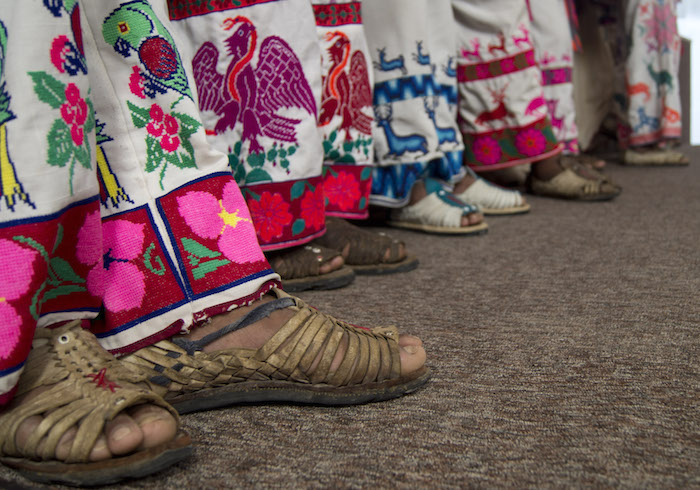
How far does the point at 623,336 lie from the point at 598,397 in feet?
0.57

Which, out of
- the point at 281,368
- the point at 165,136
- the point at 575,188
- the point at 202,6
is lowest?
the point at 575,188

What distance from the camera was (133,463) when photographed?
A: 0.45 metres

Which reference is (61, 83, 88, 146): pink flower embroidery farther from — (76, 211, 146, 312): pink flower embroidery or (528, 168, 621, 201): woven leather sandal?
(528, 168, 621, 201): woven leather sandal

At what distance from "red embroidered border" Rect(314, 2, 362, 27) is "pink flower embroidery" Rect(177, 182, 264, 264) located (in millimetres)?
606

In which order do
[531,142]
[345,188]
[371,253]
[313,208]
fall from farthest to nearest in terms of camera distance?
[531,142], [345,188], [371,253], [313,208]

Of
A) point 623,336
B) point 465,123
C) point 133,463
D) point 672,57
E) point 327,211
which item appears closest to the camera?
point 133,463

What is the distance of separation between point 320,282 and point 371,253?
14 cm

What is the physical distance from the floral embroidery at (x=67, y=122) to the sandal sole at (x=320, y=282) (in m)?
0.49

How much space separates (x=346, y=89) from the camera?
115 centimetres

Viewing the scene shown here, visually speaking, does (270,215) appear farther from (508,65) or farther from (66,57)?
(508,65)

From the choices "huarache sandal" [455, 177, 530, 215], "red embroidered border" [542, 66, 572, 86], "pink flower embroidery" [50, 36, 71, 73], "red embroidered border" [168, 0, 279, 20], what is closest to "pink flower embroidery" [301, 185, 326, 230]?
"red embroidered border" [168, 0, 279, 20]

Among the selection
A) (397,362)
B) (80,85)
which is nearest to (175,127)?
(80,85)

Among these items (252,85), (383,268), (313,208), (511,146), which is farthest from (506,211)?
A: (252,85)

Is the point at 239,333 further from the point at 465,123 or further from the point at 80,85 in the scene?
the point at 465,123
